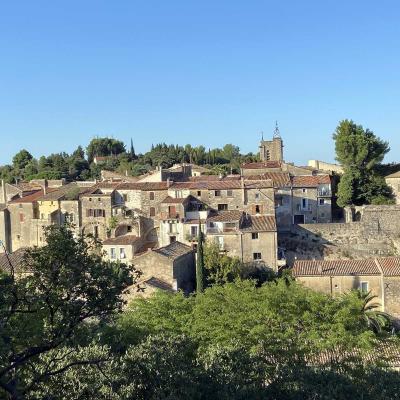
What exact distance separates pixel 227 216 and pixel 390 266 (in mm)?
13290

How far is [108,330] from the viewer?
21578mm

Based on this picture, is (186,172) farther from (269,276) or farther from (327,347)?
(327,347)

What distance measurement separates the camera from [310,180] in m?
49.0

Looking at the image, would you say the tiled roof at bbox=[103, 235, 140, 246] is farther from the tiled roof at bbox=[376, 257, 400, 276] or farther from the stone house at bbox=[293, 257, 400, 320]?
the tiled roof at bbox=[376, 257, 400, 276]

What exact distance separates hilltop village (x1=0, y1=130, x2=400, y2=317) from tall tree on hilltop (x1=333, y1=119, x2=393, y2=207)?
55.1 inches

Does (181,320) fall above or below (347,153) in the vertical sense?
below

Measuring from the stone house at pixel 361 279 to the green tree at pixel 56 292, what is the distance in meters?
22.9

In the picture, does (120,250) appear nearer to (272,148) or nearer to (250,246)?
(250,246)

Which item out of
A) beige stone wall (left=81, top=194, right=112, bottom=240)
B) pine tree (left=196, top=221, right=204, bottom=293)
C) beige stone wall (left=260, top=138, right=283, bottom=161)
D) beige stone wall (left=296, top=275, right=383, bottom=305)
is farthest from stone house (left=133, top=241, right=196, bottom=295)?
beige stone wall (left=260, top=138, right=283, bottom=161)

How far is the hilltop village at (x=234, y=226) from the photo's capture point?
33875mm

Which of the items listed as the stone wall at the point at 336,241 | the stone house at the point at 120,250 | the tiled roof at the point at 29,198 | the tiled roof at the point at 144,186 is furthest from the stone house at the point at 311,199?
the tiled roof at the point at 29,198

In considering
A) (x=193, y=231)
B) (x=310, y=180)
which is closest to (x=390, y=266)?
(x=193, y=231)

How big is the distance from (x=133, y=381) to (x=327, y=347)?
994cm

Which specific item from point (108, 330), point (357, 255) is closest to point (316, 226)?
point (357, 255)
